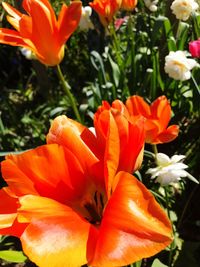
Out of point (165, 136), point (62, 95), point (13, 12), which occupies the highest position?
point (13, 12)

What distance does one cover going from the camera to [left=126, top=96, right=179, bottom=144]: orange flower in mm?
1341

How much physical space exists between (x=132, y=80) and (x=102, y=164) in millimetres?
1230

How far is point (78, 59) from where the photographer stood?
2.94 metres

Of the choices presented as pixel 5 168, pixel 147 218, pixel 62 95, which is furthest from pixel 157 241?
pixel 62 95

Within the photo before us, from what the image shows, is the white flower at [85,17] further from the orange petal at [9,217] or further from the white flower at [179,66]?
the orange petal at [9,217]

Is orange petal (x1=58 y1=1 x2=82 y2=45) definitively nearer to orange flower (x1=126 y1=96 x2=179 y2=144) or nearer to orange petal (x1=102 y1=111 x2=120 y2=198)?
orange flower (x1=126 y1=96 x2=179 y2=144)

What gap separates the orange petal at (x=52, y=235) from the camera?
0.83 m

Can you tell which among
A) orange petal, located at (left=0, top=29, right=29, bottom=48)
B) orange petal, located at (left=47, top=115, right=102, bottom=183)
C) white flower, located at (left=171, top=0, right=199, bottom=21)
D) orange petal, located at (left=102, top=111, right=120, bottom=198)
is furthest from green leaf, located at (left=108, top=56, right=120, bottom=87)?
orange petal, located at (left=102, top=111, right=120, bottom=198)

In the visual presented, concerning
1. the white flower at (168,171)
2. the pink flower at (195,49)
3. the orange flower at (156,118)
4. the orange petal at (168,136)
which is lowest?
the white flower at (168,171)

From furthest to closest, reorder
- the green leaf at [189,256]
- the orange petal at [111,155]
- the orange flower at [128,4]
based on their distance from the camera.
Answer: the orange flower at [128,4], the green leaf at [189,256], the orange petal at [111,155]

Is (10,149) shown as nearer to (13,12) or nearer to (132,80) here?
(132,80)

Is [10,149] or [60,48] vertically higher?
[60,48]

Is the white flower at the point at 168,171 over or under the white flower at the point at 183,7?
under

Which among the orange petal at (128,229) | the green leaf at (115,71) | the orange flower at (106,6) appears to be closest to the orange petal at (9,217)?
the orange petal at (128,229)
